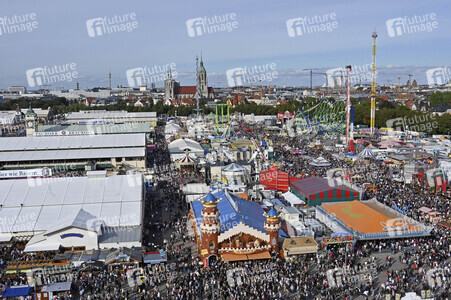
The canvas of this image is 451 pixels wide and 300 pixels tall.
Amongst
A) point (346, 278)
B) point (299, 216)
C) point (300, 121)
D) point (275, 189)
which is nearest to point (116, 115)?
point (300, 121)

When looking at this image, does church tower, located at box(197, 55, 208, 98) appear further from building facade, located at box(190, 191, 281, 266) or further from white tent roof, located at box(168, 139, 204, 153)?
building facade, located at box(190, 191, 281, 266)

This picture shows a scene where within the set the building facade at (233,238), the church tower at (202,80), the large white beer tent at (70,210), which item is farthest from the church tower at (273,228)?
the church tower at (202,80)

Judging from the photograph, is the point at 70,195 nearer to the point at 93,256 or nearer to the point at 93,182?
the point at 93,182

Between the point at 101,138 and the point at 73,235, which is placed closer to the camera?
the point at 73,235

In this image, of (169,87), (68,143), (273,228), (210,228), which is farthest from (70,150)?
(169,87)

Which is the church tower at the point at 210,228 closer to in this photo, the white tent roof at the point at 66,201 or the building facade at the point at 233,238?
the building facade at the point at 233,238

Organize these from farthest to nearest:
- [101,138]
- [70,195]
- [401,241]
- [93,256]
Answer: [101,138]
[70,195]
[401,241]
[93,256]
